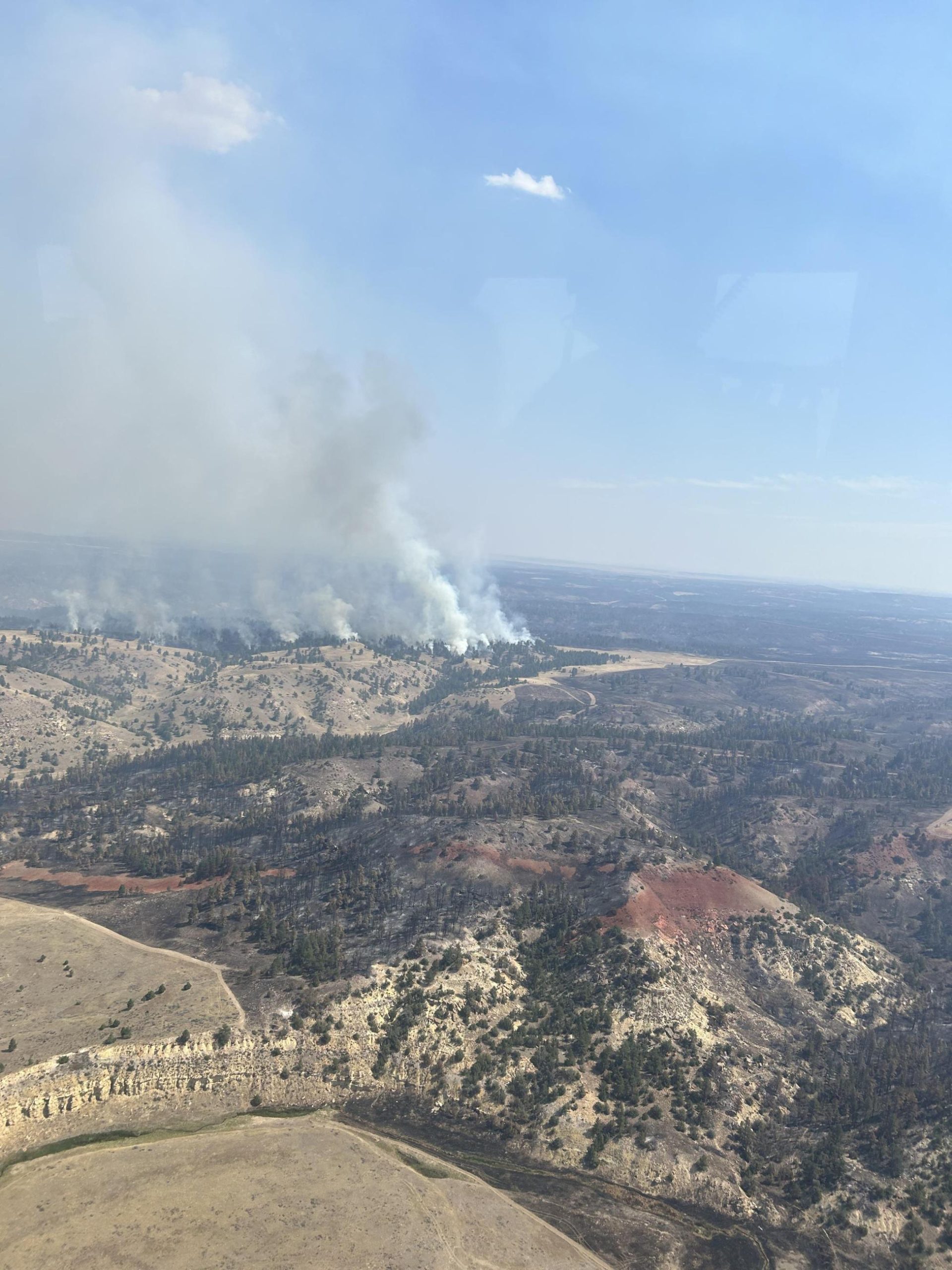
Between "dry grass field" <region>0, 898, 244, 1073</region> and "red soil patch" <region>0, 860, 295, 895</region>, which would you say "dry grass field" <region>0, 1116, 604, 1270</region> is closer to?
"dry grass field" <region>0, 898, 244, 1073</region>

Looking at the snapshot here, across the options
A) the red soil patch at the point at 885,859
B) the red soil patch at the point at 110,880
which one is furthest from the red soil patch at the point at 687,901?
the red soil patch at the point at 110,880

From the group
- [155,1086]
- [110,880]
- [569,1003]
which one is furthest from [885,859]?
[110,880]

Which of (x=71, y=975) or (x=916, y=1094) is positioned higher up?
(x=916, y=1094)

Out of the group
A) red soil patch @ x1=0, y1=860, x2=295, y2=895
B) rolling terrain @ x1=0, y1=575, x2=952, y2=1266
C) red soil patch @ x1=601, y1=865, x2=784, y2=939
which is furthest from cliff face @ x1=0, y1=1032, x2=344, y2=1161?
red soil patch @ x1=0, y1=860, x2=295, y2=895

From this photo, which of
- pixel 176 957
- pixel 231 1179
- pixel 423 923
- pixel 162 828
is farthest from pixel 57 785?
pixel 231 1179

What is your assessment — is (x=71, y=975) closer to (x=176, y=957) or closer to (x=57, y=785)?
(x=176, y=957)

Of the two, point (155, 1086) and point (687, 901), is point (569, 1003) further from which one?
point (155, 1086)
